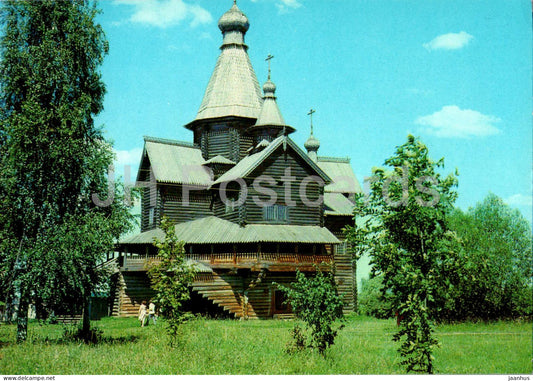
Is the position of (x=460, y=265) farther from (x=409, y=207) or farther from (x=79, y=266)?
(x=79, y=266)

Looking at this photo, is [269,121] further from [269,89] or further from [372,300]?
[372,300]

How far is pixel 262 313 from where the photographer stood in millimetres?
32250

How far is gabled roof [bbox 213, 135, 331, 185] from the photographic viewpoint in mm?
32250

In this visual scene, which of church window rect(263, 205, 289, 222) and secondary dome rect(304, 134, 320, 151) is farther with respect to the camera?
secondary dome rect(304, 134, 320, 151)

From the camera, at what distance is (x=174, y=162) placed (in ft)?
121

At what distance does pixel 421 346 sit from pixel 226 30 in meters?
33.2

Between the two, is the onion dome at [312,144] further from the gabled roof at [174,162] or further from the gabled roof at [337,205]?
the gabled roof at [174,162]

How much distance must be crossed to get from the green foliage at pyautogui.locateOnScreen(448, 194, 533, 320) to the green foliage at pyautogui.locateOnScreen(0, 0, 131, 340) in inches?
827

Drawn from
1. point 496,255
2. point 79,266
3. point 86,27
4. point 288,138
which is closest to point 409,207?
point 79,266

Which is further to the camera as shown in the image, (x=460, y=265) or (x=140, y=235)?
(x=140, y=235)

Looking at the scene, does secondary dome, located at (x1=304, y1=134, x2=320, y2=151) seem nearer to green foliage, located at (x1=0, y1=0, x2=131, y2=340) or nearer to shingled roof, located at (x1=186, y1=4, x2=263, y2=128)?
shingled roof, located at (x1=186, y1=4, x2=263, y2=128)

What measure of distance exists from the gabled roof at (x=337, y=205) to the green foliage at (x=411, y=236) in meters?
26.0

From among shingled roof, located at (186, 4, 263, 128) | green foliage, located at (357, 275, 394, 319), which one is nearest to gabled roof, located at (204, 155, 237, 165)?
shingled roof, located at (186, 4, 263, 128)

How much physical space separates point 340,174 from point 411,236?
33.0 metres
